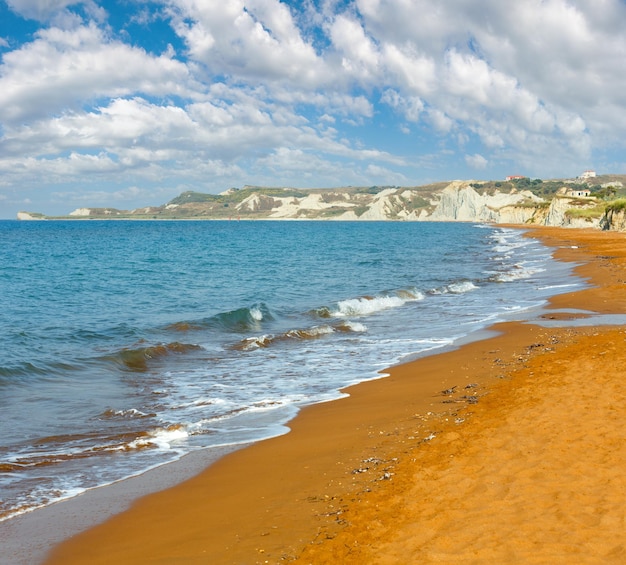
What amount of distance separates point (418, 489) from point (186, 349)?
12461 mm

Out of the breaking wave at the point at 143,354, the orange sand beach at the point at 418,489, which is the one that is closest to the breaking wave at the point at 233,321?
the breaking wave at the point at 143,354

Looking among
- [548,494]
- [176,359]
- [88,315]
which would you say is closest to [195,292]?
[88,315]

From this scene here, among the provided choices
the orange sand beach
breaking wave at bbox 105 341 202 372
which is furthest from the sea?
the orange sand beach

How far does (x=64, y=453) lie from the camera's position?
9.20m

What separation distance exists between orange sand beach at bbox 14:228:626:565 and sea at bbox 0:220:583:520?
1.43m

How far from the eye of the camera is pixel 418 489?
21.3ft

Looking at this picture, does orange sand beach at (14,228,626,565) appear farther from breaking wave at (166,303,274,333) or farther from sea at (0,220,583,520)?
breaking wave at (166,303,274,333)

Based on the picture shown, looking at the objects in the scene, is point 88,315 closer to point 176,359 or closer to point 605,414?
point 176,359

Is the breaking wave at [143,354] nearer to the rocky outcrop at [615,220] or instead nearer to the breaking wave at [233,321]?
the breaking wave at [233,321]

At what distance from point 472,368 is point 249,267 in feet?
114

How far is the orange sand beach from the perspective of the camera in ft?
17.3

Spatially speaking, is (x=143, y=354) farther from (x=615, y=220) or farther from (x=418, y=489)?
(x=615, y=220)

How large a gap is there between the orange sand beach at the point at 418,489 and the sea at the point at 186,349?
143 centimetres

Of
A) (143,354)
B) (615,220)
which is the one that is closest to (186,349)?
(143,354)
